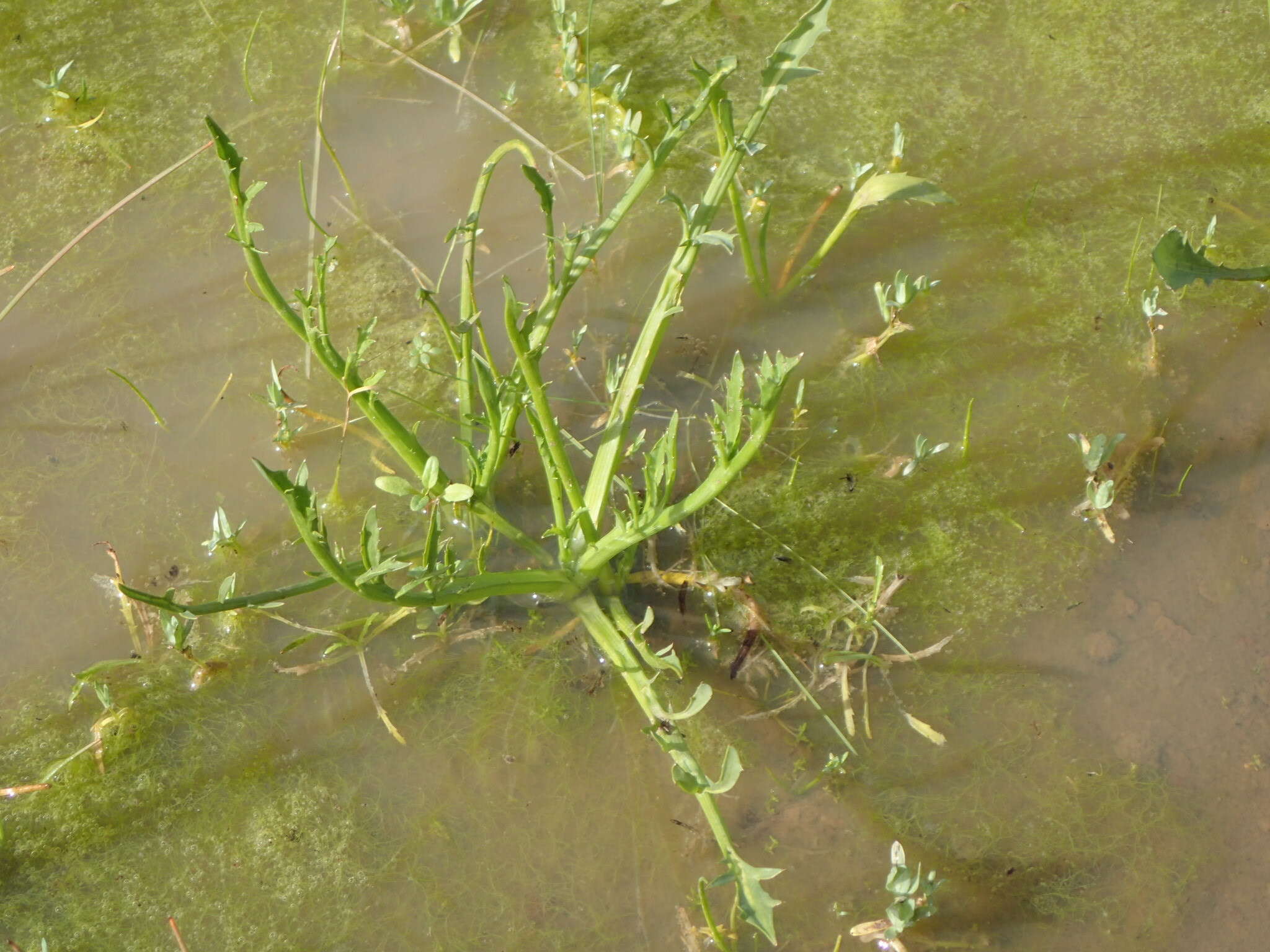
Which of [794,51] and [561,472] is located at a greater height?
[794,51]

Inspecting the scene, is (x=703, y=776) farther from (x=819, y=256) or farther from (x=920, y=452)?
(x=819, y=256)

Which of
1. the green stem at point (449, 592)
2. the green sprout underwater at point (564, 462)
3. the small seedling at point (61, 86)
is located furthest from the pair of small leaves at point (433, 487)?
the small seedling at point (61, 86)

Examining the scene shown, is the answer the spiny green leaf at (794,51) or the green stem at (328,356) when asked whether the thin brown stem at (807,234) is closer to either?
A: the spiny green leaf at (794,51)

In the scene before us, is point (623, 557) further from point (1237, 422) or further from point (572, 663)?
point (1237, 422)

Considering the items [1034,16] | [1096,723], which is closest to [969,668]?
[1096,723]

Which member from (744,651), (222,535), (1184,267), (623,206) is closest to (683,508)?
(744,651)
